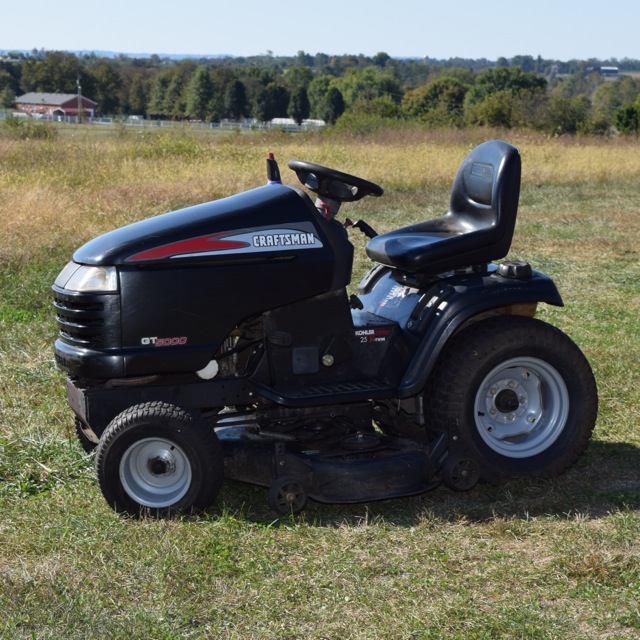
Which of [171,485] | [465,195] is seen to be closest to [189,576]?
[171,485]

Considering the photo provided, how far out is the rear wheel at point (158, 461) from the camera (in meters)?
3.75

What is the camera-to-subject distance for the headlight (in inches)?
147

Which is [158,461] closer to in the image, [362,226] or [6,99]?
[362,226]

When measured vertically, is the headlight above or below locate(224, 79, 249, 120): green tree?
above

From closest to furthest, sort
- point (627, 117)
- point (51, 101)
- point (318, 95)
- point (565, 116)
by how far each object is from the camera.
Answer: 1. point (565, 116)
2. point (627, 117)
3. point (51, 101)
4. point (318, 95)

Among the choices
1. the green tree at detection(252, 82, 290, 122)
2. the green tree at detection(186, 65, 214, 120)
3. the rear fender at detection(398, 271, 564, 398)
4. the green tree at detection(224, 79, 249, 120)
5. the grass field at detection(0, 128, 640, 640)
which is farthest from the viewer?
the green tree at detection(252, 82, 290, 122)

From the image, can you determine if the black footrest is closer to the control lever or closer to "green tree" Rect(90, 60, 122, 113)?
the control lever

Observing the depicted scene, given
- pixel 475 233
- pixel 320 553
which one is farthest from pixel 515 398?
pixel 320 553

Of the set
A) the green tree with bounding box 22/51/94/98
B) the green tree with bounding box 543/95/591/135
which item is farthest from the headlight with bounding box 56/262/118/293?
the green tree with bounding box 22/51/94/98

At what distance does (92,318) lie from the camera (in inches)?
149

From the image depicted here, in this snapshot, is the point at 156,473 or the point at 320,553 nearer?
the point at 320,553

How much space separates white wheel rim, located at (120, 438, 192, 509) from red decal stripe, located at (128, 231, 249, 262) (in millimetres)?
731

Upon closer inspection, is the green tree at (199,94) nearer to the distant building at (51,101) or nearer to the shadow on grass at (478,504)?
the distant building at (51,101)

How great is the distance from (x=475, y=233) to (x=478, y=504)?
1187mm
